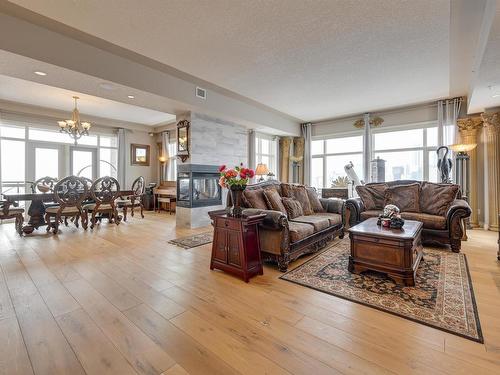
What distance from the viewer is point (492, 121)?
4.91 metres

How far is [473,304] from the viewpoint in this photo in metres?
2.02

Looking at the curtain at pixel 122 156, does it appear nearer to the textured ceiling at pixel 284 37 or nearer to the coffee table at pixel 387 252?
the textured ceiling at pixel 284 37

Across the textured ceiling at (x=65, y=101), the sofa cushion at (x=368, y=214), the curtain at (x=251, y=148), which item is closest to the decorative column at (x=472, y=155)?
the sofa cushion at (x=368, y=214)

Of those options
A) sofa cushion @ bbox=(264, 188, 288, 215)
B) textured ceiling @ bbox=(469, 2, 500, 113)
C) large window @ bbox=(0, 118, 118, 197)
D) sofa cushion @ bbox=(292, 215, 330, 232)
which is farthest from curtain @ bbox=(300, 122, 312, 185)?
large window @ bbox=(0, 118, 118, 197)

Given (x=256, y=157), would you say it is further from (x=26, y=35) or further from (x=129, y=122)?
(x=26, y=35)

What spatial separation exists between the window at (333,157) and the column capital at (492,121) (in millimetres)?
2536

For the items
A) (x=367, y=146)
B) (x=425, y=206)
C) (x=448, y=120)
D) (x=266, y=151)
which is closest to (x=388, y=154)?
(x=367, y=146)

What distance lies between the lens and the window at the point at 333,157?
22.8ft

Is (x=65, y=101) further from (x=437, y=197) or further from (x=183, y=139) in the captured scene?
(x=437, y=197)

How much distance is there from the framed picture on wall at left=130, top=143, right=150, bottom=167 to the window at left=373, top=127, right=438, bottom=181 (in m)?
7.35

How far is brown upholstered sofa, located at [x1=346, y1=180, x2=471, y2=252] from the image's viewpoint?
11.5 feet

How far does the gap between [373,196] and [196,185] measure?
Answer: 3664mm

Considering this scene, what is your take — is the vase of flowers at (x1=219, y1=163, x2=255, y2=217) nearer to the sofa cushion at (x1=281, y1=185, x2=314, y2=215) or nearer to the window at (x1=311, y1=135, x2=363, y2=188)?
the sofa cushion at (x1=281, y1=185, x2=314, y2=215)

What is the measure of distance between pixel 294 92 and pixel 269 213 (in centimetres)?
327
